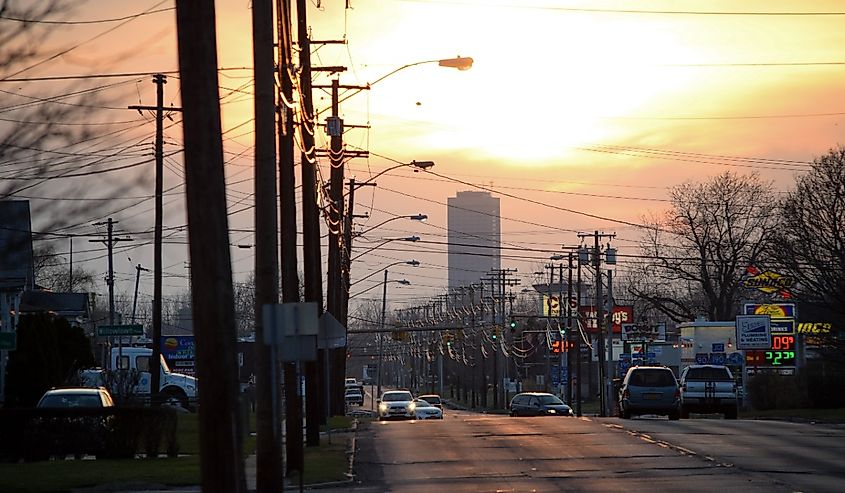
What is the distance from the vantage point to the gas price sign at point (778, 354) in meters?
64.9

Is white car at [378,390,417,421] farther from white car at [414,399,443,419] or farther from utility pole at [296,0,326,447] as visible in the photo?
utility pole at [296,0,326,447]

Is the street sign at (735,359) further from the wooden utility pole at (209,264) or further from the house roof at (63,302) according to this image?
Answer: the wooden utility pole at (209,264)

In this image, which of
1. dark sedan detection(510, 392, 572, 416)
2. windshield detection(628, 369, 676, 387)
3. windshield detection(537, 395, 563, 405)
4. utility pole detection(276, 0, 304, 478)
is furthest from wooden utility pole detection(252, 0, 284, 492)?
windshield detection(537, 395, 563, 405)

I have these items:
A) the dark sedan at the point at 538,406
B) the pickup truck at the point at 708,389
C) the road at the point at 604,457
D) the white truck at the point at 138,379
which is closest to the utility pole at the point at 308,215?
the road at the point at 604,457

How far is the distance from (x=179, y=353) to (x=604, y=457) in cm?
4675

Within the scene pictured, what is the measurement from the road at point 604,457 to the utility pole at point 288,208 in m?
1.56

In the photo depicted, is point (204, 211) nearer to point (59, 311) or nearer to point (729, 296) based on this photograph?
point (59, 311)

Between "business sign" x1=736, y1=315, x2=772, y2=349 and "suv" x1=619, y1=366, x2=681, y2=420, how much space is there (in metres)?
18.1

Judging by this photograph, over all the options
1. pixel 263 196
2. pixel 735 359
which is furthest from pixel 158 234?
pixel 735 359

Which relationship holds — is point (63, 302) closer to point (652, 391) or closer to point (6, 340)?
point (652, 391)

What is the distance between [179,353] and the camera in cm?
7188

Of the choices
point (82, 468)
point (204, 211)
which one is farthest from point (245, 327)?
point (204, 211)

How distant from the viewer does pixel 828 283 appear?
57.5 meters

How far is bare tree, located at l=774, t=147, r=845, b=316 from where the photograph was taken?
5922cm
